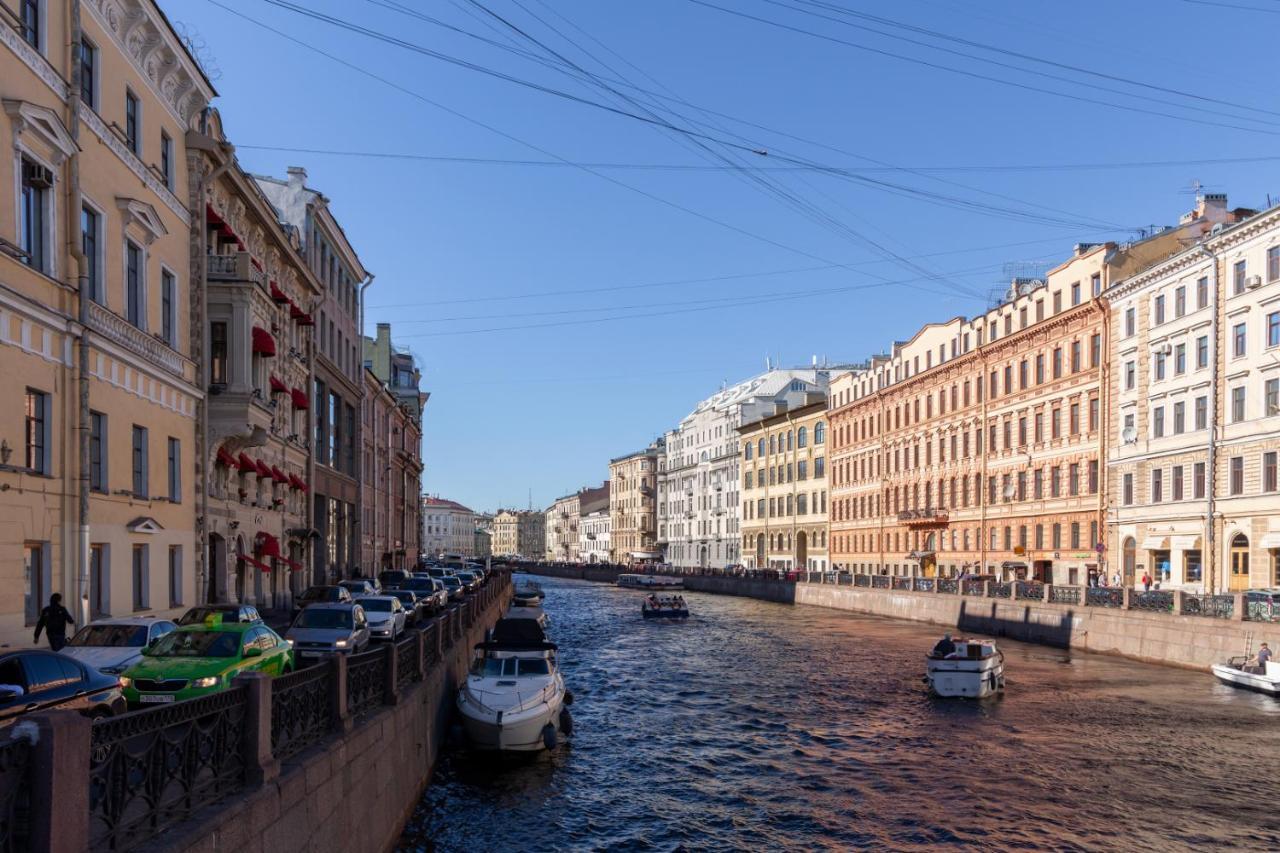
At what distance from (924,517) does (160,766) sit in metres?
70.5

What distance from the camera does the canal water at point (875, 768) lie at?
58.1 ft

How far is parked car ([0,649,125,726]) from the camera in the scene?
12.6 metres

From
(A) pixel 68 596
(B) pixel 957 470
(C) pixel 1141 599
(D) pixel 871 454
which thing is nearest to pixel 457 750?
(A) pixel 68 596

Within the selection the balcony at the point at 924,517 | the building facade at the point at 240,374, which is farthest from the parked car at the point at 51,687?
the balcony at the point at 924,517

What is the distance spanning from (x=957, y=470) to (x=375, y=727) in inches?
2482

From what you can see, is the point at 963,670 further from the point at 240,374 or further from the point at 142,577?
the point at 240,374

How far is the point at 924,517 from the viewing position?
245 feet

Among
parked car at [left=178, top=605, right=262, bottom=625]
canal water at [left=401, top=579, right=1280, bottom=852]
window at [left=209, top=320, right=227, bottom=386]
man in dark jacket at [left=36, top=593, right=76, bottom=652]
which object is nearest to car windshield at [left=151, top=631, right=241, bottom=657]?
canal water at [left=401, top=579, right=1280, bottom=852]

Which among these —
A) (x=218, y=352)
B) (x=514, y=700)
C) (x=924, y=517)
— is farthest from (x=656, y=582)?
(x=514, y=700)

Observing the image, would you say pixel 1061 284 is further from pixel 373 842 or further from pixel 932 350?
pixel 373 842

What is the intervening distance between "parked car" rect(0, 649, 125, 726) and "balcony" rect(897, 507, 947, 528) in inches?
2539

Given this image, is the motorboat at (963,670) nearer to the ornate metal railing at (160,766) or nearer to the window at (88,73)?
the ornate metal railing at (160,766)

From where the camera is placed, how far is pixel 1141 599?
40438mm

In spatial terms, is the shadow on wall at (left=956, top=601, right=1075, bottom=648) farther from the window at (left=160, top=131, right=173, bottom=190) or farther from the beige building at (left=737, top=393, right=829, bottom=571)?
the beige building at (left=737, top=393, right=829, bottom=571)
